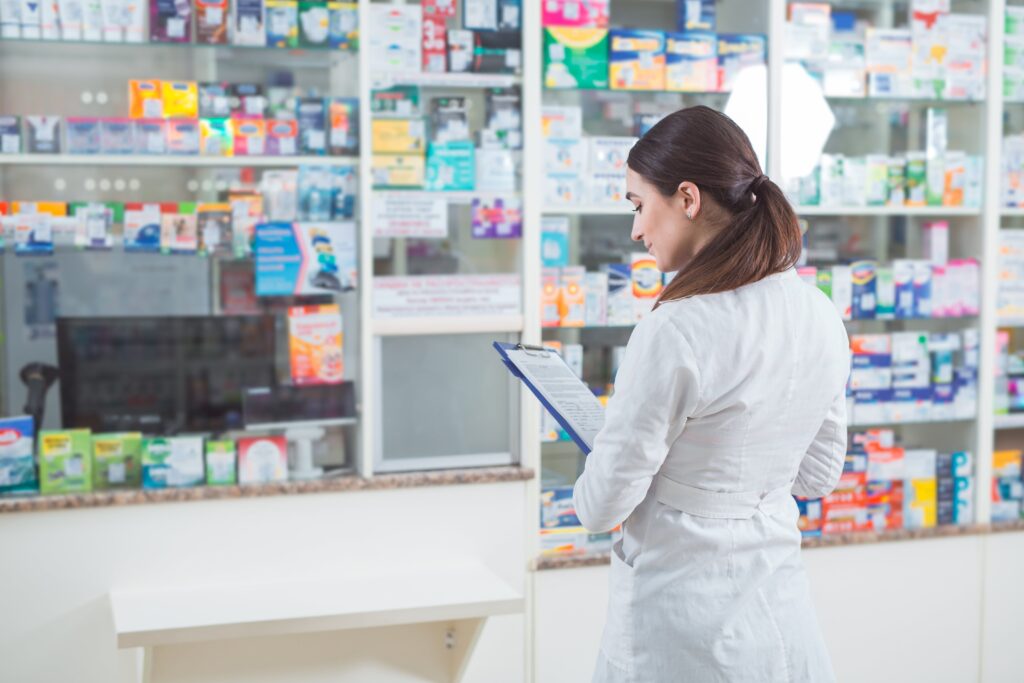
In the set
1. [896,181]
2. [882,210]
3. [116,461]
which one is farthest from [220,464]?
[896,181]

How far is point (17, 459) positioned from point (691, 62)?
253cm

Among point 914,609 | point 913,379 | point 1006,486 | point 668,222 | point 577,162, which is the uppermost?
point 577,162

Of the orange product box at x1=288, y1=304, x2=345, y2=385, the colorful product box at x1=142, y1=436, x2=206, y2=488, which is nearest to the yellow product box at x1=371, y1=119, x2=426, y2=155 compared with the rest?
the orange product box at x1=288, y1=304, x2=345, y2=385

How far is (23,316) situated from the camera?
3629mm

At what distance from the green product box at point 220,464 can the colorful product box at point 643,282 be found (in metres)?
1.42

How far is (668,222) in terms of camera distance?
190 centimetres

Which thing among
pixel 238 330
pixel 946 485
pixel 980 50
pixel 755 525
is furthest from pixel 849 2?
pixel 755 525

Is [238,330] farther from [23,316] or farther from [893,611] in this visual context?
[893,611]

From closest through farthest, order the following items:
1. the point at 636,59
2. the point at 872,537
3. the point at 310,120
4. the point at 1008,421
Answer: the point at 310,120 < the point at 636,59 < the point at 872,537 < the point at 1008,421

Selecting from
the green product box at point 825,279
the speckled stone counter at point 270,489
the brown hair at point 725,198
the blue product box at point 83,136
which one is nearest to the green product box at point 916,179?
the green product box at point 825,279

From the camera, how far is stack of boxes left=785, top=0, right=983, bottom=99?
160 inches

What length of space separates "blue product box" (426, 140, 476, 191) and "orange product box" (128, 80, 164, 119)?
846 mm

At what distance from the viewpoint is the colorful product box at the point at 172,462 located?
3561 millimetres

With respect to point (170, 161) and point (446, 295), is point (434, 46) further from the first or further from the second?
point (170, 161)
